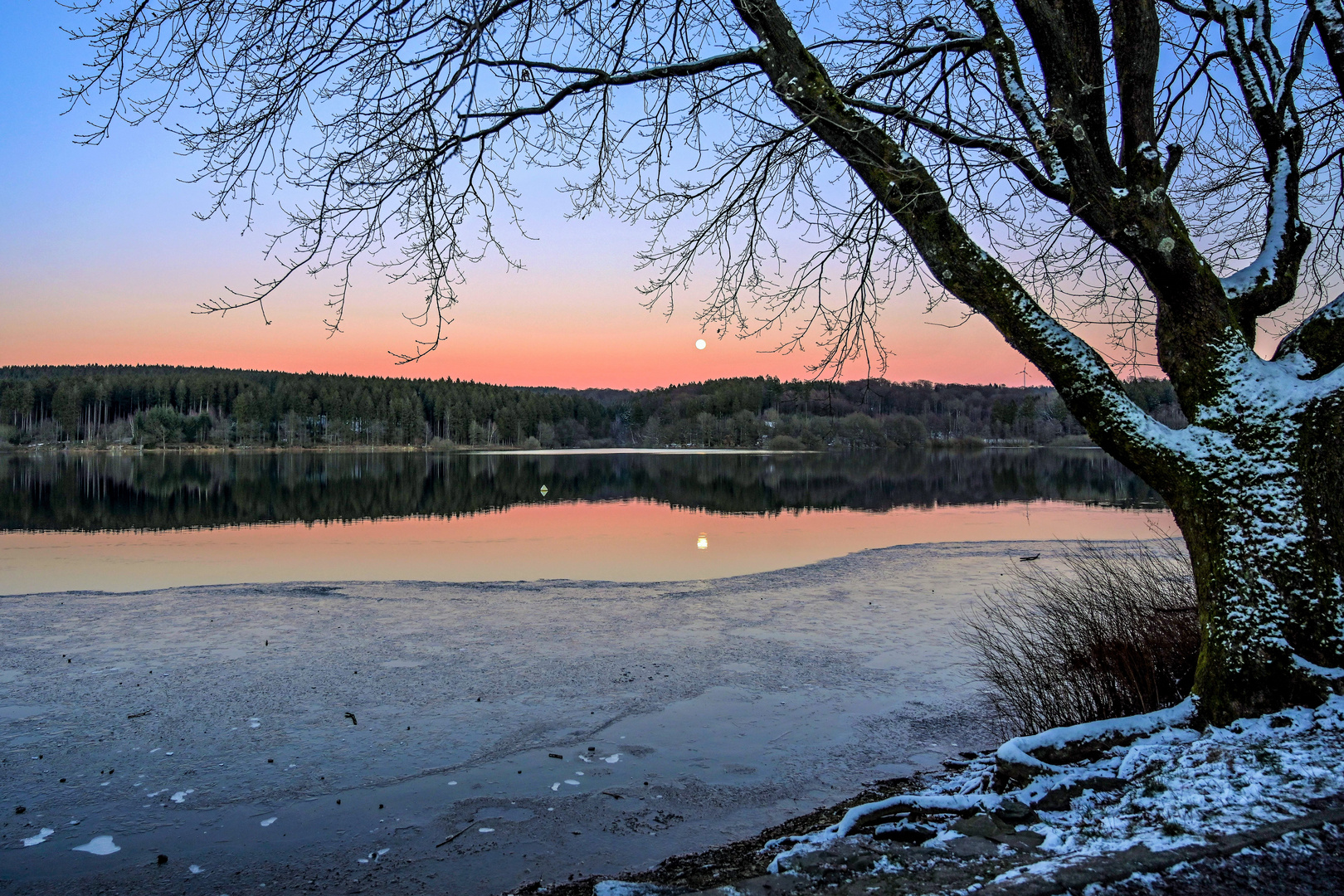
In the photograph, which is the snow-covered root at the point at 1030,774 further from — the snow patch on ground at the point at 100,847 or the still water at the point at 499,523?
the still water at the point at 499,523

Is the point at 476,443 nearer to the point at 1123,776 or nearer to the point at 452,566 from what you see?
the point at 452,566

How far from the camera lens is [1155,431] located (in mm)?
4613

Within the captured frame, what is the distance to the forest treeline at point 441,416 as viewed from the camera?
117 meters

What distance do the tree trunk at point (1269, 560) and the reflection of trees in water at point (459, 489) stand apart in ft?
90.2

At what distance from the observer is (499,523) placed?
28.1 metres

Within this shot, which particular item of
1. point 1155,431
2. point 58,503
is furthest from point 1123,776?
point 58,503

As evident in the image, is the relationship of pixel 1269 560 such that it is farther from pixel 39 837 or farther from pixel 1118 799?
pixel 39 837

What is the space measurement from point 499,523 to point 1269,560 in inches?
1007

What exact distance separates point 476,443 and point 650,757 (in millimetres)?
133409

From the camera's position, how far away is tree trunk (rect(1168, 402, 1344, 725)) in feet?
13.7

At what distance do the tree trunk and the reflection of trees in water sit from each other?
27.5 metres

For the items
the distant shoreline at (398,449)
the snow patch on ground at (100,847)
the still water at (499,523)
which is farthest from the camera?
the distant shoreline at (398,449)

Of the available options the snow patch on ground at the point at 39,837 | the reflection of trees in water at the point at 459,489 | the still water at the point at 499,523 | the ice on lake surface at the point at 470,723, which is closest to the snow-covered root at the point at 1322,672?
the ice on lake surface at the point at 470,723

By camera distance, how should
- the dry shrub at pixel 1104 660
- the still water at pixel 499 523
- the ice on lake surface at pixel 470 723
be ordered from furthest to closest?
the still water at pixel 499 523, the dry shrub at pixel 1104 660, the ice on lake surface at pixel 470 723
